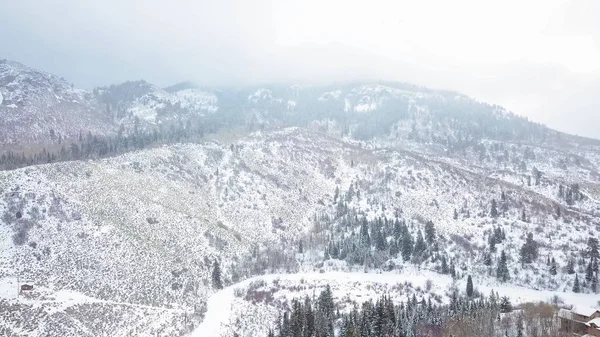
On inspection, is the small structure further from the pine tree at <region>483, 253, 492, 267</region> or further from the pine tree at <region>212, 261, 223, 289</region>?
the pine tree at <region>212, 261, 223, 289</region>

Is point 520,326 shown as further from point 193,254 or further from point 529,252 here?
point 193,254

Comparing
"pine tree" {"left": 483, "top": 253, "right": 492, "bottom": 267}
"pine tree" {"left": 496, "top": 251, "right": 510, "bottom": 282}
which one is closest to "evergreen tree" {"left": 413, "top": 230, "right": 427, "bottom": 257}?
"pine tree" {"left": 483, "top": 253, "right": 492, "bottom": 267}

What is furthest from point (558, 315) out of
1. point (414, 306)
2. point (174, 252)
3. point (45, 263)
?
point (45, 263)

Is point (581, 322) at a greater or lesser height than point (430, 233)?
greater

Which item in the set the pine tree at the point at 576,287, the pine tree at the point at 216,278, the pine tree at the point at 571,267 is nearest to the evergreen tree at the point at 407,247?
the pine tree at the point at 571,267

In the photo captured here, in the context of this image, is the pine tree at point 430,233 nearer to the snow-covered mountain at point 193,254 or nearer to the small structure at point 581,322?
the snow-covered mountain at point 193,254

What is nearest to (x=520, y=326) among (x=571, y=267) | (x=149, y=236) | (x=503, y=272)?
(x=503, y=272)

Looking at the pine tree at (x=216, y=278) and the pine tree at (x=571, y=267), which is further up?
the pine tree at (x=571, y=267)

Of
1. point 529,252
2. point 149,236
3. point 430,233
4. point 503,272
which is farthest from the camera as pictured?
point 430,233

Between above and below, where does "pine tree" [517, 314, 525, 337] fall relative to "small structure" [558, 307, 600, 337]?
below
